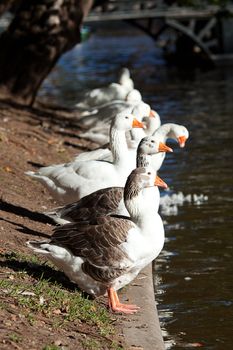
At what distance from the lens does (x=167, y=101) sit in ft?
91.5

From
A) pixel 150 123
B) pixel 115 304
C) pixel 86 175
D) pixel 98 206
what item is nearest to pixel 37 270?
pixel 98 206

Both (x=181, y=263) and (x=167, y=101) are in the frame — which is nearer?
(x=181, y=263)

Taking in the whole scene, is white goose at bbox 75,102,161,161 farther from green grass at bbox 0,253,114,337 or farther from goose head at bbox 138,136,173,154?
green grass at bbox 0,253,114,337

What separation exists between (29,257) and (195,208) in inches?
203

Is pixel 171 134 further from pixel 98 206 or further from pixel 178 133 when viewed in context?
pixel 98 206

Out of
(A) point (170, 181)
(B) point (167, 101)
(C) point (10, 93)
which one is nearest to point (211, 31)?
(B) point (167, 101)

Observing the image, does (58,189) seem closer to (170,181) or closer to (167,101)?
(170,181)

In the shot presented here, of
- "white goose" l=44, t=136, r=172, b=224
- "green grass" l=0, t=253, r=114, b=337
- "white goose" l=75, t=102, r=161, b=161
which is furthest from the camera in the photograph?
"white goose" l=75, t=102, r=161, b=161

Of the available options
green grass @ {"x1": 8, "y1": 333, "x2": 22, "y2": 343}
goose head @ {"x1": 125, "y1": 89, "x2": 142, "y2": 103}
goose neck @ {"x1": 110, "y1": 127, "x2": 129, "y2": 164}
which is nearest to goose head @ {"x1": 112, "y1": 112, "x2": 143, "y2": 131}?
goose neck @ {"x1": 110, "y1": 127, "x2": 129, "y2": 164}

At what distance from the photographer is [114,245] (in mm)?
8078

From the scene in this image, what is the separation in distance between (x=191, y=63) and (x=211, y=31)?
7.61 feet

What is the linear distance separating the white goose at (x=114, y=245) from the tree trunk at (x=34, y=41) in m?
12.6

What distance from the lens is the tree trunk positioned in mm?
20594

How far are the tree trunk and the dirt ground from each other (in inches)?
101
